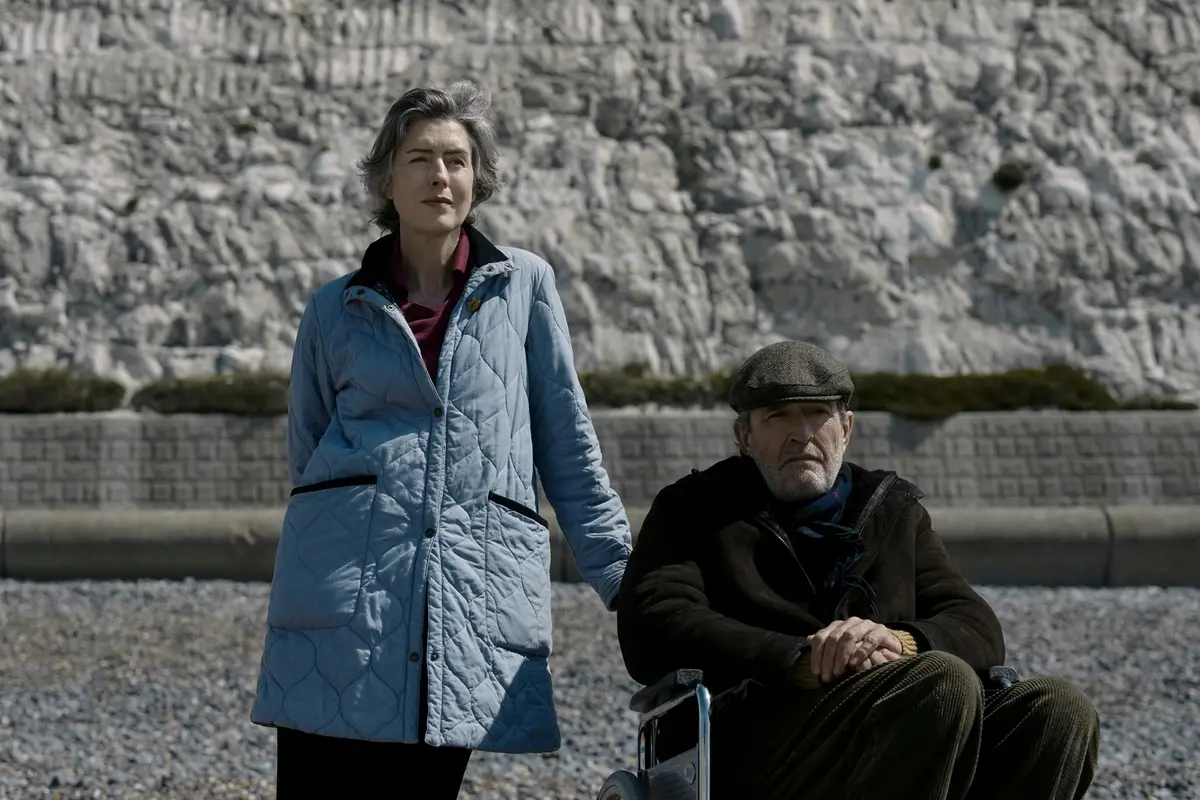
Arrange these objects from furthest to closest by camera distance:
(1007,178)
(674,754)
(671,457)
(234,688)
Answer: (1007,178) < (671,457) < (234,688) < (674,754)

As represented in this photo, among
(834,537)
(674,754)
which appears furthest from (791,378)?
(674,754)

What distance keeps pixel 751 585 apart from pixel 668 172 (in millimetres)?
12167

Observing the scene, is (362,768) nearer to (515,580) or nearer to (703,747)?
(515,580)

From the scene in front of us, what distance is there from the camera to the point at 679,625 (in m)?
3.18

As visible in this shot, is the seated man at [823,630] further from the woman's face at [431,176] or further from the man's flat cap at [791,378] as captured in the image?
the woman's face at [431,176]

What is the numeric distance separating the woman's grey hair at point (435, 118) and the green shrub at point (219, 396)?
8.51m

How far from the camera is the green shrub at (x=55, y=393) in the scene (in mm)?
12172

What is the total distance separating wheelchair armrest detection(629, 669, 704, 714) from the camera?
3.07 metres

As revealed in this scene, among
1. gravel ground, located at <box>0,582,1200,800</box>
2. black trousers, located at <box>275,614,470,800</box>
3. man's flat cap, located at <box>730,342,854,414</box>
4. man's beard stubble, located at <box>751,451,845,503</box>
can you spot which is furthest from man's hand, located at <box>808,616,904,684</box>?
gravel ground, located at <box>0,582,1200,800</box>

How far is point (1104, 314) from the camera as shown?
565 inches

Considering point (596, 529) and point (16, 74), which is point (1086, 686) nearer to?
point (596, 529)

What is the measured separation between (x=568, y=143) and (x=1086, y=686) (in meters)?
9.17

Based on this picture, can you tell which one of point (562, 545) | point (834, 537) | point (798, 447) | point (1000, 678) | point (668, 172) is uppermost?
point (668, 172)

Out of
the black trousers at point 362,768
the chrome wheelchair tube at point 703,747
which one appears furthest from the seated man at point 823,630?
the black trousers at point 362,768
